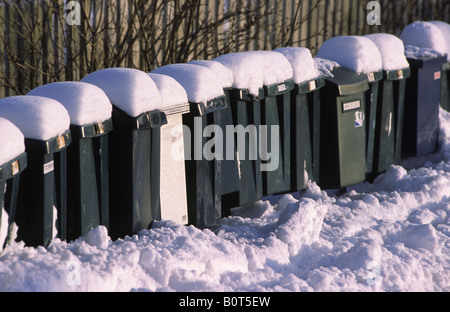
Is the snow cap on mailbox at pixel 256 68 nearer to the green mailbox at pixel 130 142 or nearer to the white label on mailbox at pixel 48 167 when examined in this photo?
the green mailbox at pixel 130 142

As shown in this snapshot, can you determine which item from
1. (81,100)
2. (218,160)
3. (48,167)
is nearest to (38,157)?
(48,167)

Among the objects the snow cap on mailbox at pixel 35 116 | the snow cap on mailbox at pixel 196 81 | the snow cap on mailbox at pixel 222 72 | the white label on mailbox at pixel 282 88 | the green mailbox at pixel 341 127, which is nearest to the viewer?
the snow cap on mailbox at pixel 35 116

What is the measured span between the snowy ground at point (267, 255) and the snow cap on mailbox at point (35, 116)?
2.10ft

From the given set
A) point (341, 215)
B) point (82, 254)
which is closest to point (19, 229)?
point (82, 254)

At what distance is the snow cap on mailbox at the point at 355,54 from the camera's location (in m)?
7.95

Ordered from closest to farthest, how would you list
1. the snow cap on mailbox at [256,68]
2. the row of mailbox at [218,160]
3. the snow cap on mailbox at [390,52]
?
the row of mailbox at [218,160], the snow cap on mailbox at [256,68], the snow cap on mailbox at [390,52]

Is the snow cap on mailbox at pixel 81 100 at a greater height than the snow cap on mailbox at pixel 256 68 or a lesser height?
greater

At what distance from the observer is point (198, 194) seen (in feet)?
21.0

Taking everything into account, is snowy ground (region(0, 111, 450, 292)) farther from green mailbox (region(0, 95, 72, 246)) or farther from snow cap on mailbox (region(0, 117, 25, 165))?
snow cap on mailbox (region(0, 117, 25, 165))

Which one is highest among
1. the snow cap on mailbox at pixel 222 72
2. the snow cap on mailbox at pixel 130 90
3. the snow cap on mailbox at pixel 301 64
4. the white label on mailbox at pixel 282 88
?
the snow cap on mailbox at pixel 130 90

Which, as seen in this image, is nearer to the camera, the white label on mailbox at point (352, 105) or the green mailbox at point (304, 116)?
the green mailbox at point (304, 116)

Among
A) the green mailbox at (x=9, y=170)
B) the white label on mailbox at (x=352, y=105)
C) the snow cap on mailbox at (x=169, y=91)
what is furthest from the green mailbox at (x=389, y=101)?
the green mailbox at (x=9, y=170)

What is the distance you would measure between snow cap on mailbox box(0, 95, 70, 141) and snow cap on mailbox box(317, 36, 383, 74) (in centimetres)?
340

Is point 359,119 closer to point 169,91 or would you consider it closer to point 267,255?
point 169,91
